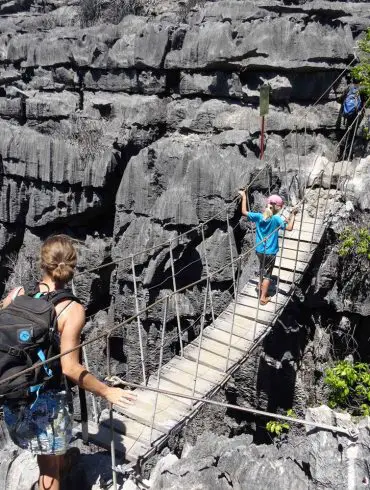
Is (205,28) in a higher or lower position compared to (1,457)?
higher

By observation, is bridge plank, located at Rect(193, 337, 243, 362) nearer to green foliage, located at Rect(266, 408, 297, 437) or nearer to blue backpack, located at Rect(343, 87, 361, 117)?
green foliage, located at Rect(266, 408, 297, 437)

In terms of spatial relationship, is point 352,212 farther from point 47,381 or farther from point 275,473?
point 47,381

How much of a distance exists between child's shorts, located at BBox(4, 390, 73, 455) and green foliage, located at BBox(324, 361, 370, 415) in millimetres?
3352

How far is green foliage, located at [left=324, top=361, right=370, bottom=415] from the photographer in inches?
185

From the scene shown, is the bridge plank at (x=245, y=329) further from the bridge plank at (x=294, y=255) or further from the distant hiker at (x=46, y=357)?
the distant hiker at (x=46, y=357)

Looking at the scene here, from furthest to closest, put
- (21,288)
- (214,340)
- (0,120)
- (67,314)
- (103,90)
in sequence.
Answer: (0,120) → (103,90) → (214,340) → (21,288) → (67,314)

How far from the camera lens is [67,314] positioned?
74.9 inches

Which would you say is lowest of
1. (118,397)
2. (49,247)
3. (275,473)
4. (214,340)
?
(214,340)

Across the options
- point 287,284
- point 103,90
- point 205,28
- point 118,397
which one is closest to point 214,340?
point 287,284

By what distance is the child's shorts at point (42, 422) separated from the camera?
1976 mm

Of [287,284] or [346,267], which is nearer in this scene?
[287,284]

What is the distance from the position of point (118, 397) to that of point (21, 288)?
63 cm

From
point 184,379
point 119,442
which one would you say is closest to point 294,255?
point 184,379

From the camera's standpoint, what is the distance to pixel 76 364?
189cm
